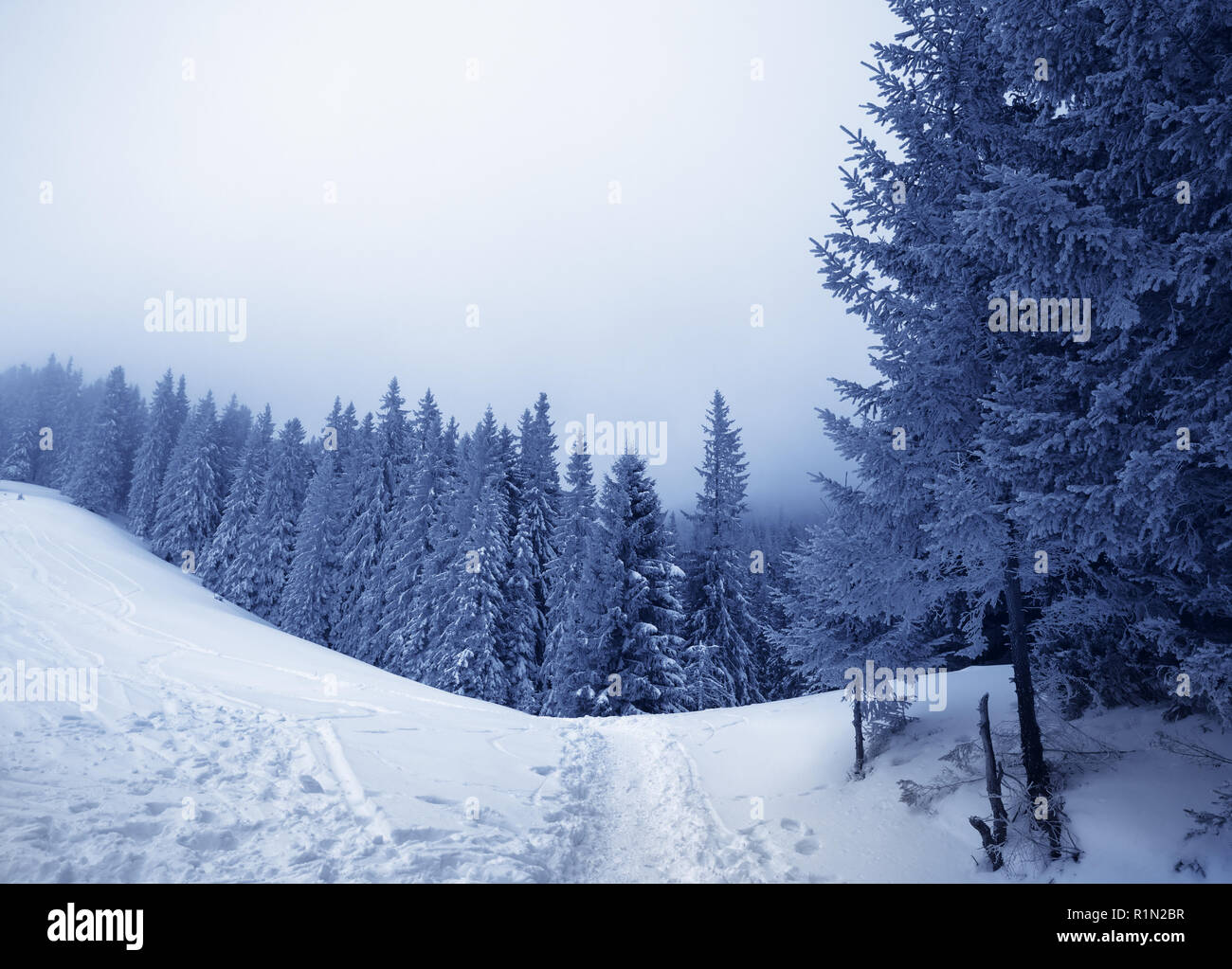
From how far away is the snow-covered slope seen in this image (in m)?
5.02

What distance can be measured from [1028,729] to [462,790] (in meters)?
7.29

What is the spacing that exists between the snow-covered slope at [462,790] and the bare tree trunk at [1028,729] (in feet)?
0.77

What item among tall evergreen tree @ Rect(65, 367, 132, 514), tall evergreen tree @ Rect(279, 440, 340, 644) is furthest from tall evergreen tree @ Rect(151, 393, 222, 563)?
tall evergreen tree @ Rect(279, 440, 340, 644)

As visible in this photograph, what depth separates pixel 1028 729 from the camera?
6137 mm

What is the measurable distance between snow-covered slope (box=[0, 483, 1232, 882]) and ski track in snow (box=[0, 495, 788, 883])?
0.09 feet

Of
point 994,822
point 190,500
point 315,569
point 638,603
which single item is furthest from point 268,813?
point 190,500

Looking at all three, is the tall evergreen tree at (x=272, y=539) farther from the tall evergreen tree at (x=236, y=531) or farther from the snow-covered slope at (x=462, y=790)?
the snow-covered slope at (x=462, y=790)

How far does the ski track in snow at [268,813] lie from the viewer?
4.84 metres

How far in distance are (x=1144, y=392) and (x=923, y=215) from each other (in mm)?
3372

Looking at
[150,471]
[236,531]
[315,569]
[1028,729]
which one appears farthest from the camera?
[150,471]

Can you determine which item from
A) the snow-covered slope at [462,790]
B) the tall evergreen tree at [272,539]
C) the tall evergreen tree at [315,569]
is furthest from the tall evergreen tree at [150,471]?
the snow-covered slope at [462,790]

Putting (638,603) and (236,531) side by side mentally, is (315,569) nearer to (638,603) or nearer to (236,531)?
(236,531)
